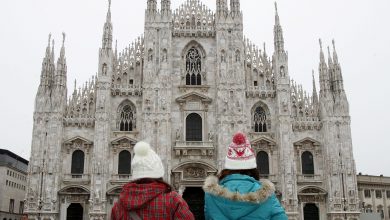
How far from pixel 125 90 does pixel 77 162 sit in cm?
620

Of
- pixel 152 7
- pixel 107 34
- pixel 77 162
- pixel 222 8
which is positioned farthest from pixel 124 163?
pixel 222 8

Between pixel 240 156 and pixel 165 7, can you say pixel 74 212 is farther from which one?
pixel 240 156

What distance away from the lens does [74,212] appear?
30.7 metres

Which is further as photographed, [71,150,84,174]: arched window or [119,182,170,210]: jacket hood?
[71,150,84,174]: arched window

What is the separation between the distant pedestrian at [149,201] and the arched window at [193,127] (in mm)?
28116

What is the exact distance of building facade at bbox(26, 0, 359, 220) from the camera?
30.7 meters

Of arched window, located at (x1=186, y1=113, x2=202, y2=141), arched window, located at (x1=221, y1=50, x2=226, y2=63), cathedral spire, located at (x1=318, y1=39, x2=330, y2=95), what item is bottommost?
arched window, located at (x1=186, y1=113, x2=202, y2=141)

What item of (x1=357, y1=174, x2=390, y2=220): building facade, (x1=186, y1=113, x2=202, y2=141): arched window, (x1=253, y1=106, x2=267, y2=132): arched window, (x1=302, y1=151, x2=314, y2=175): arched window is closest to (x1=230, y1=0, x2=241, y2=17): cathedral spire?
(x1=253, y1=106, x2=267, y2=132): arched window

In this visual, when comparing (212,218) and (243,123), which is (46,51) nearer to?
(243,123)

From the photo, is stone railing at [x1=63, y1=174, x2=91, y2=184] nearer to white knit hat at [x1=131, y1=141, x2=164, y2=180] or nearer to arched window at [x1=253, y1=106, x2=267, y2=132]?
arched window at [x1=253, y1=106, x2=267, y2=132]

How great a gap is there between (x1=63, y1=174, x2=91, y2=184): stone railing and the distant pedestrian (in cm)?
2777

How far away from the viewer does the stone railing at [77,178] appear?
3091 centimetres

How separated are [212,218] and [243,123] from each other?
91.7 feet

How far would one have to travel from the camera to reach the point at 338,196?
101ft
